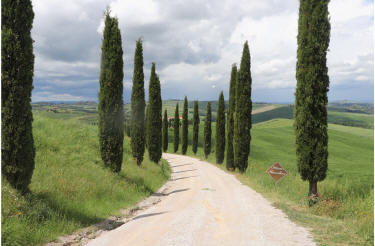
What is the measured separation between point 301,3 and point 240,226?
1196 centimetres

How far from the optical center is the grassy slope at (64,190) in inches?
318

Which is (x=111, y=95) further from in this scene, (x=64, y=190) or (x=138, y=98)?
(x=138, y=98)

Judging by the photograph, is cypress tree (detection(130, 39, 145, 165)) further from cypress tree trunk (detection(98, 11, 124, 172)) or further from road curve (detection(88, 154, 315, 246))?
road curve (detection(88, 154, 315, 246))

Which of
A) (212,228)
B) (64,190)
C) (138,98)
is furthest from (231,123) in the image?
(212,228)

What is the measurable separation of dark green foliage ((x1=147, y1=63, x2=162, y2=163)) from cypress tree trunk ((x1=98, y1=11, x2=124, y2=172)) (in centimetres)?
1341

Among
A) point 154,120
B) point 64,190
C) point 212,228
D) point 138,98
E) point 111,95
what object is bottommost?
point 212,228

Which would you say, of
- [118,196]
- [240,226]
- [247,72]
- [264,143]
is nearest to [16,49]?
[118,196]

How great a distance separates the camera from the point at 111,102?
17578mm

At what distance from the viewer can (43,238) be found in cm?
784

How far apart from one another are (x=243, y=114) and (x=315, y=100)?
1436 centimetres

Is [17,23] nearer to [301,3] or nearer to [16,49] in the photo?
[16,49]

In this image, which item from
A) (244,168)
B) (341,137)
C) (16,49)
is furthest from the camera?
(341,137)

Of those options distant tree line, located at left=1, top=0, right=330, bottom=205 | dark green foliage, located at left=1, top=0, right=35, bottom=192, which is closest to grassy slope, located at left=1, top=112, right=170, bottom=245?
dark green foliage, located at left=1, top=0, right=35, bottom=192

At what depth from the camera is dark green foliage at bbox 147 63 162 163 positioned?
102ft
